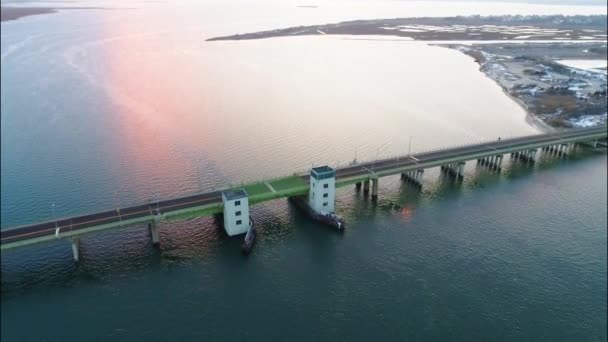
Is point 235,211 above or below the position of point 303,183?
below

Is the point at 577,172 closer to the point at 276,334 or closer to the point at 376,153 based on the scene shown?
the point at 376,153

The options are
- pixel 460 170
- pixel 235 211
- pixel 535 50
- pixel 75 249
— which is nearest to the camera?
pixel 75 249

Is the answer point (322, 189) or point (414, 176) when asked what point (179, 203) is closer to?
point (322, 189)

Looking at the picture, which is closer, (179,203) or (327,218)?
(179,203)

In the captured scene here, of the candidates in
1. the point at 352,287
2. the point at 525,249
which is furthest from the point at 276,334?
the point at 525,249

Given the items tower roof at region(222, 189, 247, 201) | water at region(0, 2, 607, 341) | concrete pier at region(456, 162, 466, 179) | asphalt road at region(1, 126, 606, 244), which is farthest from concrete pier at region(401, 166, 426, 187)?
tower roof at region(222, 189, 247, 201)

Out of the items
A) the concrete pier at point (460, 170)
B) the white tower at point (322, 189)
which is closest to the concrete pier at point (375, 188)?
the white tower at point (322, 189)

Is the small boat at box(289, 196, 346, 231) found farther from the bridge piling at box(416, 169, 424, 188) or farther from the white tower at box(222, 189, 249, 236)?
the bridge piling at box(416, 169, 424, 188)

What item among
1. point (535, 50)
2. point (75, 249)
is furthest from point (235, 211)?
point (535, 50)

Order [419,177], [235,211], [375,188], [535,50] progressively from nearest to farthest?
[235,211], [375,188], [419,177], [535,50]
